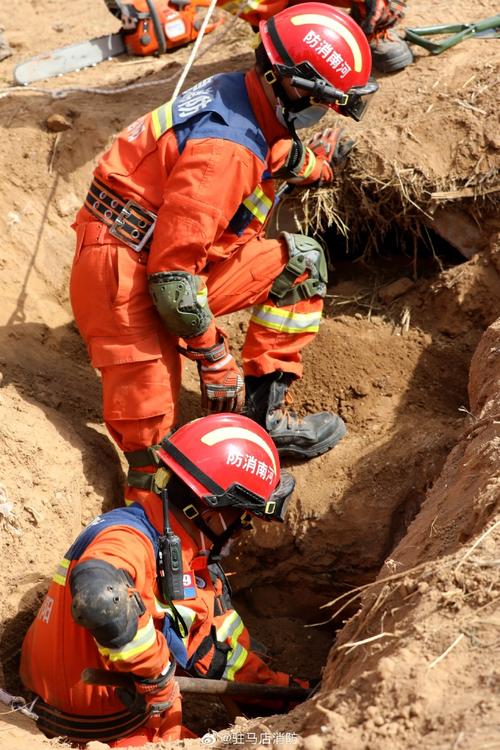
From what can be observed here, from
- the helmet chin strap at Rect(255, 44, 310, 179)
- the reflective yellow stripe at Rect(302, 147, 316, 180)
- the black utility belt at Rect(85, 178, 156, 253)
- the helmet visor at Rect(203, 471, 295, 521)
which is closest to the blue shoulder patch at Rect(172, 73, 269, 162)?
the helmet chin strap at Rect(255, 44, 310, 179)

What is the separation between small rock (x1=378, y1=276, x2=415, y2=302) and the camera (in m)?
5.61

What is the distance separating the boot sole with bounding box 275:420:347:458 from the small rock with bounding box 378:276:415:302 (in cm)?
105

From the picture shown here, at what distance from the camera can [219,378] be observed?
4.48 meters

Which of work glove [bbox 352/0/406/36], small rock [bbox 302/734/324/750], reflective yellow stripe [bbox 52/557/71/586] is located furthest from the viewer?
work glove [bbox 352/0/406/36]


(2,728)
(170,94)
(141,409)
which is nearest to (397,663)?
(2,728)

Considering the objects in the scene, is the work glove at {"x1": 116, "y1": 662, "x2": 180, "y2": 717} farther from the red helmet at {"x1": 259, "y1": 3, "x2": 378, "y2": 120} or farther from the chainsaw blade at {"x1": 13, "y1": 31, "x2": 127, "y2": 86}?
the chainsaw blade at {"x1": 13, "y1": 31, "x2": 127, "y2": 86}

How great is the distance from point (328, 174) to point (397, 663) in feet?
10.9

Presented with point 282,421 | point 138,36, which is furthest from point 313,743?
point 138,36

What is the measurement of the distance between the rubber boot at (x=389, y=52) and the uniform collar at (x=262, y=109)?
169cm

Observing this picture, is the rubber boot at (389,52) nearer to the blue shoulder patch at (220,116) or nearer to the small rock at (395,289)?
the small rock at (395,289)

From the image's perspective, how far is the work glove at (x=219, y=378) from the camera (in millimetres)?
4430

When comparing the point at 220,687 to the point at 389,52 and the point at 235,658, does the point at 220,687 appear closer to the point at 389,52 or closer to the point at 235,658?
the point at 235,658

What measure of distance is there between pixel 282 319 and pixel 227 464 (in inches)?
47.4

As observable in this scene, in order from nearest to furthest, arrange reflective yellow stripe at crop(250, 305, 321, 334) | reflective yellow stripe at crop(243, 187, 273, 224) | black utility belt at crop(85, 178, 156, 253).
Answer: black utility belt at crop(85, 178, 156, 253) < reflective yellow stripe at crop(243, 187, 273, 224) < reflective yellow stripe at crop(250, 305, 321, 334)
